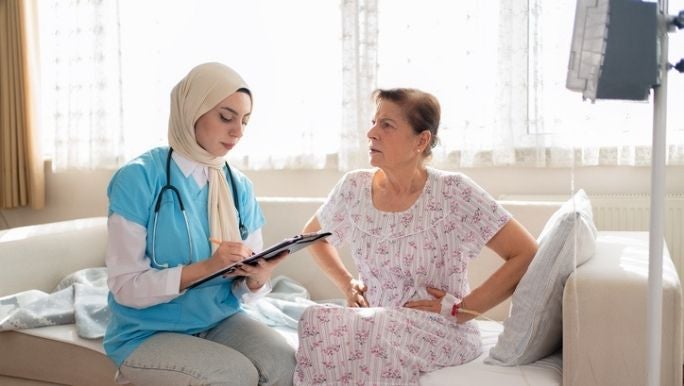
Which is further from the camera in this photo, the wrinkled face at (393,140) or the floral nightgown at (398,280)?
the wrinkled face at (393,140)

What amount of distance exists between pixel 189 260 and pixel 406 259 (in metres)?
0.59

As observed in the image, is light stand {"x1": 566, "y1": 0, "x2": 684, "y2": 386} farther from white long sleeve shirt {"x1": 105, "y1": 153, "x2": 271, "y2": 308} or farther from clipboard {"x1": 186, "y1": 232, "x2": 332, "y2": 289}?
white long sleeve shirt {"x1": 105, "y1": 153, "x2": 271, "y2": 308}

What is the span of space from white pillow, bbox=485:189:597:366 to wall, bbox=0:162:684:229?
1234 mm

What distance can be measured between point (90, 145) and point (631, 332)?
3061mm

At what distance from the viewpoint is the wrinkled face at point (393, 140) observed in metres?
2.13

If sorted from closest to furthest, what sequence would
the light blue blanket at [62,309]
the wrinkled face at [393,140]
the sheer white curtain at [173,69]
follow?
the wrinkled face at [393,140]
the light blue blanket at [62,309]
the sheer white curtain at [173,69]

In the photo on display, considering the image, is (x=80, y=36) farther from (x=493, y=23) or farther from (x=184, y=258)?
(x=184, y=258)

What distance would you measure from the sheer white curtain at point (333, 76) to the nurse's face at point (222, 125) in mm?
1259

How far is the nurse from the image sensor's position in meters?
1.87

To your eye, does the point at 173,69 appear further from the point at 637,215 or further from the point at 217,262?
the point at 637,215

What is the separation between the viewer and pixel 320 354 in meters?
1.91

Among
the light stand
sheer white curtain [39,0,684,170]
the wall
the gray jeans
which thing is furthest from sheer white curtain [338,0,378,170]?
the light stand

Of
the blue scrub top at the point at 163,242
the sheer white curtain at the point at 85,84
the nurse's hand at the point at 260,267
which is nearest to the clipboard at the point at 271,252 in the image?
the nurse's hand at the point at 260,267

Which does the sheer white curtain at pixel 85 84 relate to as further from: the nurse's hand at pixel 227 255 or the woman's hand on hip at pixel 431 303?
the woman's hand on hip at pixel 431 303
